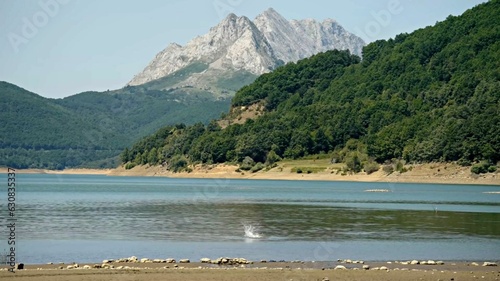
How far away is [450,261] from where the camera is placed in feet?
140

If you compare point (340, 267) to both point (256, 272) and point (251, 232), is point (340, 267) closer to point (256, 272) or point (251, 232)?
point (256, 272)

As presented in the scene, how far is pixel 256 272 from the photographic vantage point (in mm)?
36000

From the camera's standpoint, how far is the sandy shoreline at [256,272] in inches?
1346

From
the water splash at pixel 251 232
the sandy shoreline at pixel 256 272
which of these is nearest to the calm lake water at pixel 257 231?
the water splash at pixel 251 232

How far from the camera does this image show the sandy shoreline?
3419 centimetres

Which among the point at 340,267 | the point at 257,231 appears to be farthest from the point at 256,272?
the point at 257,231

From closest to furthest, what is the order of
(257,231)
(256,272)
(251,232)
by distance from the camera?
(256,272) → (251,232) → (257,231)

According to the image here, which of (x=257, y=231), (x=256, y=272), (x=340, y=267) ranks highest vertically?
(x=257, y=231)

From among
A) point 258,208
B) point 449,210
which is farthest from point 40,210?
point 449,210

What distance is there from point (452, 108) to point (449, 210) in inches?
4587

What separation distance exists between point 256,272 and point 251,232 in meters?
22.4

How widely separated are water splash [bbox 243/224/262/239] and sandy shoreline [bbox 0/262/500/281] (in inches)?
614

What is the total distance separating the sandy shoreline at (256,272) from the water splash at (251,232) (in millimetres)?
15600

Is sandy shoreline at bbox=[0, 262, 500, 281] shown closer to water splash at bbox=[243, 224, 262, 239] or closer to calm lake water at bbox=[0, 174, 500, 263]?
calm lake water at bbox=[0, 174, 500, 263]
